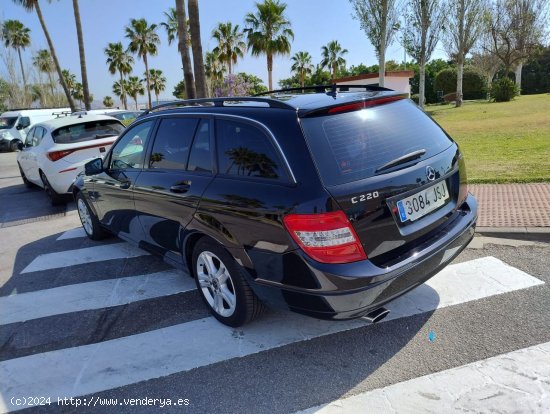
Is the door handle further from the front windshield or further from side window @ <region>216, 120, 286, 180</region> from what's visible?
the front windshield

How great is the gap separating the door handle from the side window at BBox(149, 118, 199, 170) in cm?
17

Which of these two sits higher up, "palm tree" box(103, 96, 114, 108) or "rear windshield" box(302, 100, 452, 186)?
"palm tree" box(103, 96, 114, 108)

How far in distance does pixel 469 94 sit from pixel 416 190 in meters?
52.2

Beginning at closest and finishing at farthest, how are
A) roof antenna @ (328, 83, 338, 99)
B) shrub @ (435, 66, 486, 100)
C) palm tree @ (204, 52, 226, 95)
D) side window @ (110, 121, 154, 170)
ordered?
roof antenna @ (328, 83, 338, 99) → side window @ (110, 121, 154, 170) → palm tree @ (204, 52, 226, 95) → shrub @ (435, 66, 486, 100)

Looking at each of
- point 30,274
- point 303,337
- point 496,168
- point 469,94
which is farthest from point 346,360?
point 469,94

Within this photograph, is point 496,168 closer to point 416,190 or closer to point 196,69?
point 416,190

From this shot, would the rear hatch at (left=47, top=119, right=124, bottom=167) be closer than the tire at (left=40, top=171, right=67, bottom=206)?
Yes

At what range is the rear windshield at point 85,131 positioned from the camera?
7.95 m

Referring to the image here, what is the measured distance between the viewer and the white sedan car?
304 inches

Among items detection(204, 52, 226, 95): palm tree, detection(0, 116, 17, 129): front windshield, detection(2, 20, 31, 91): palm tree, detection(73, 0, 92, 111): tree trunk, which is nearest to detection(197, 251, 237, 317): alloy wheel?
detection(73, 0, 92, 111): tree trunk

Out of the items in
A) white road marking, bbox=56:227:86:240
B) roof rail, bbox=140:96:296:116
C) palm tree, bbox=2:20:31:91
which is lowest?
white road marking, bbox=56:227:86:240

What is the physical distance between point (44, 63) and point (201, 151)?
199 feet

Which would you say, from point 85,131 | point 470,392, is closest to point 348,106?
point 470,392

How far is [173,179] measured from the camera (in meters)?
3.56
